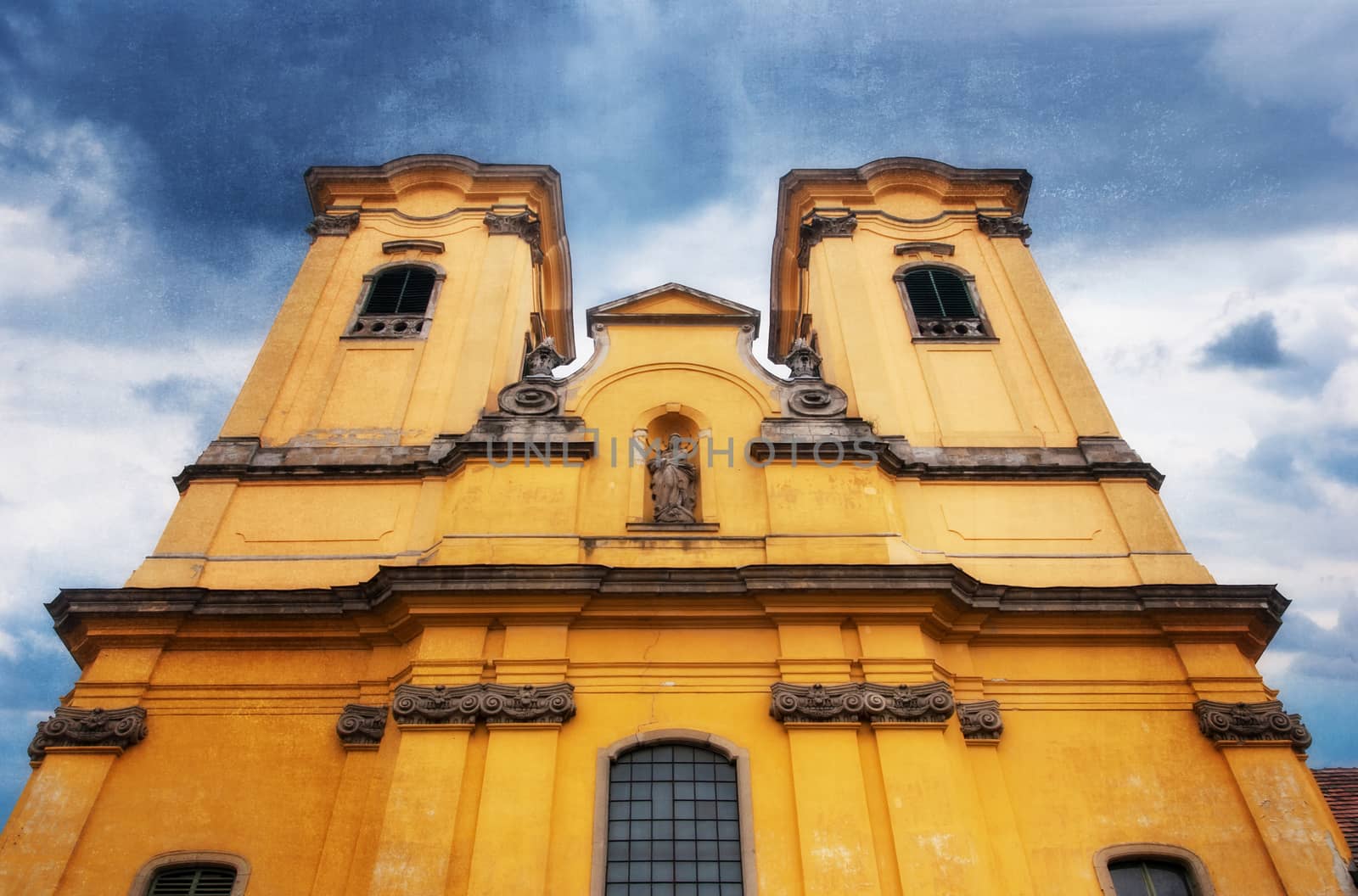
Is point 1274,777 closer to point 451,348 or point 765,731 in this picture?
point 765,731

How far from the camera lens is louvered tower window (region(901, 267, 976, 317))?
16719mm

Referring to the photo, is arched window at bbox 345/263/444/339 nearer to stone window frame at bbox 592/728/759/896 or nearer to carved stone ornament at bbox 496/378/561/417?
carved stone ornament at bbox 496/378/561/417

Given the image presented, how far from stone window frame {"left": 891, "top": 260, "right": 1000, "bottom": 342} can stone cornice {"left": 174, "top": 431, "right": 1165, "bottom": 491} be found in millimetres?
2582

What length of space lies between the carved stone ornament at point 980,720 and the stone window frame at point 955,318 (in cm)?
668

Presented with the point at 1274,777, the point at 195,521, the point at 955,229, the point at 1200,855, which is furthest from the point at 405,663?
the point at 955,229

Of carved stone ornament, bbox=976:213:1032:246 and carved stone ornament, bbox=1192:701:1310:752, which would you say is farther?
carved stone ornament, bbox=976:213:1032:246

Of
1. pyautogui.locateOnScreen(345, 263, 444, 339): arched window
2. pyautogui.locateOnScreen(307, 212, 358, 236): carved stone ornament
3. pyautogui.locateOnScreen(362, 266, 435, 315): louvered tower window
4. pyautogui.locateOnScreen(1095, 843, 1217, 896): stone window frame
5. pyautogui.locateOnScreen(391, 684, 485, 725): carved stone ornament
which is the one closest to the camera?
pyautogui.locateOnScreen(1095, 843, 1217, 896): stone window frame

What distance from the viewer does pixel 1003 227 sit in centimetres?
1839

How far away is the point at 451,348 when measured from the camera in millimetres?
15648

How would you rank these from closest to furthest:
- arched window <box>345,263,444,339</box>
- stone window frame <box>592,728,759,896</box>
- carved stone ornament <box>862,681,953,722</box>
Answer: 1. stone window frame <box>592,728,759,896</box>
2. carved stone ornament <box>862,681,953,722</box>
3. arched window <box>345,263,444,339</box>

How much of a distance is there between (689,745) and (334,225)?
1216 centimetres

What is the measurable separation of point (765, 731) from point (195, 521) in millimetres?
7675

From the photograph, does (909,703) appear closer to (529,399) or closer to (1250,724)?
(1250,724)

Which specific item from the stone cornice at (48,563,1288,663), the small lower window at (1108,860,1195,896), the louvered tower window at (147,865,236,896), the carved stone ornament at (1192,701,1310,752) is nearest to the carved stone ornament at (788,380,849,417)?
the stone cornice at (48,563,1288,663)
